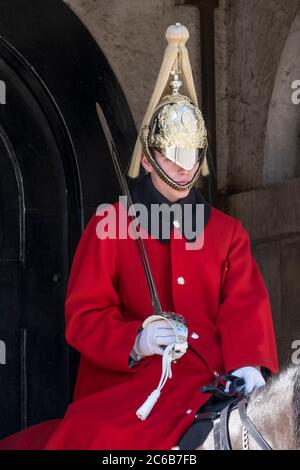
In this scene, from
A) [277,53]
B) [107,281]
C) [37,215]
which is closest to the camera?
[107,281]

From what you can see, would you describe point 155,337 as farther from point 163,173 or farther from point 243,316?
point 163,173

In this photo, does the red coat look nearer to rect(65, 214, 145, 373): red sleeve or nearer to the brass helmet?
rect(65, 214, 145, 373): red sleeve

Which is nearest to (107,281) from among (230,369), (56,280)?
(230,369)

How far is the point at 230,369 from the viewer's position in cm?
405

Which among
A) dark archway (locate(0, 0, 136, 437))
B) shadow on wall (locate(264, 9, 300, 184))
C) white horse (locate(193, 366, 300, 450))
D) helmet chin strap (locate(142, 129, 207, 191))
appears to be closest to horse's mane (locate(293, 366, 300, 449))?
white horse (locate(193, 366, 300, 450))

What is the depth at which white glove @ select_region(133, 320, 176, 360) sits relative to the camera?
12.8 feet

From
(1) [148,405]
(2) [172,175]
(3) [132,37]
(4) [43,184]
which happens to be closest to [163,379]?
(1) [148,405]

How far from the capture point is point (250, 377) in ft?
13.1

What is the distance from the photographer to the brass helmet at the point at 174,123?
418 centimetres

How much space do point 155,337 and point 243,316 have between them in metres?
0.38

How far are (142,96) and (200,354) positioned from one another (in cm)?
150

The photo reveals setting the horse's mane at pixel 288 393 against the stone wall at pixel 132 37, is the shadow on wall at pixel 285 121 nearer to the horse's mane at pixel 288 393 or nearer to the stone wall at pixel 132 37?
the stone wall at pixel 132 37

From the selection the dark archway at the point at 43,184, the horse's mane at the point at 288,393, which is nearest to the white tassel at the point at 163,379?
the horse's mane at the point at 288,393
